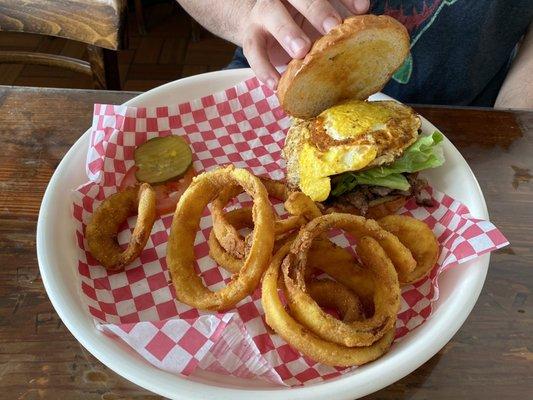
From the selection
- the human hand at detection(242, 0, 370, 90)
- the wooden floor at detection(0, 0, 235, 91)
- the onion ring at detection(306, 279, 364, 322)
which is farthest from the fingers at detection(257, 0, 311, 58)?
the wooden floor at detection(0, 0, 235, 91)

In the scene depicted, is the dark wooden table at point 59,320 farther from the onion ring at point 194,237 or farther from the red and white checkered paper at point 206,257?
the onion ring at point 194,237

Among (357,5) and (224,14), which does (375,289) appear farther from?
(224,14)

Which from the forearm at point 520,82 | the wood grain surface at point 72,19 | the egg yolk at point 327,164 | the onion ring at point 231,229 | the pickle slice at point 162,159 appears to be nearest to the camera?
the onion ring at point 231,229

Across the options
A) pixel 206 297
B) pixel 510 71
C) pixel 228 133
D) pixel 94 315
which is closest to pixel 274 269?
pixel 206 297

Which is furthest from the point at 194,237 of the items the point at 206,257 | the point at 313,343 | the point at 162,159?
the point at 313,343

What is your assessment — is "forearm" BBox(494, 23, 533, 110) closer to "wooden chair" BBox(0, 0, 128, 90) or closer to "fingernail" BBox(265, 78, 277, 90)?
"fingernail" BBox(265, 78, 277, 90)

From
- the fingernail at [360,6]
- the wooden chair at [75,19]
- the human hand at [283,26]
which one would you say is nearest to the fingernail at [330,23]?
the human hand at [283,26]
